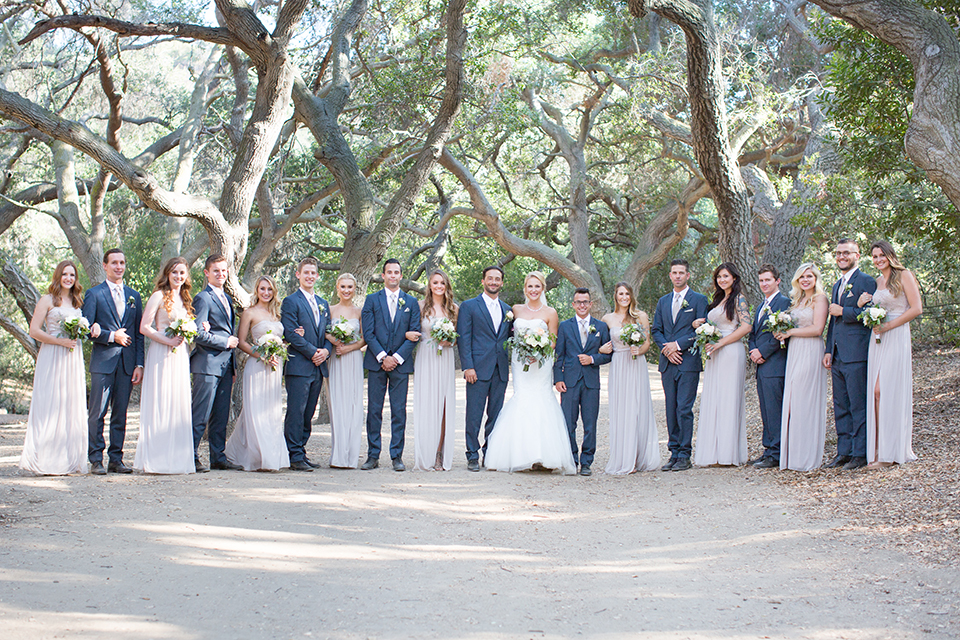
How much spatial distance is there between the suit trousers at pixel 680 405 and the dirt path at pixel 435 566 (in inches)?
52.1

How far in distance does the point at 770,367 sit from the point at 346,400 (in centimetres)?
426

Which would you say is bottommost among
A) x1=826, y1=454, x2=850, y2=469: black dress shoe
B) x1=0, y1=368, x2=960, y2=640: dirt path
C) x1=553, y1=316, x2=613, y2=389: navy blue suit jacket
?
x1=0, y1=368, x2=960, y2=640: dirt path

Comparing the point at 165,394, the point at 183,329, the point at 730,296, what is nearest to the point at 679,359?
the point at 730,296

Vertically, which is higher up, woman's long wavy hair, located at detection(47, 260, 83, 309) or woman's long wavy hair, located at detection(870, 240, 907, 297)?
woman's long wavy hair, located at detection(870, 240, 907, 297)

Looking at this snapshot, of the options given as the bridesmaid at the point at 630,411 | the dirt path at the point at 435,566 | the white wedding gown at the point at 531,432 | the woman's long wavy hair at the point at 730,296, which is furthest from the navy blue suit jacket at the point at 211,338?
the woman's long wavy hair at the point at 730,296

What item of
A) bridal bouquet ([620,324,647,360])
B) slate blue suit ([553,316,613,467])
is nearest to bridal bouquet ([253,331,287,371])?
slate blue suit ([553,316,613,467])

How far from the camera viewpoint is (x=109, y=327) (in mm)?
7832

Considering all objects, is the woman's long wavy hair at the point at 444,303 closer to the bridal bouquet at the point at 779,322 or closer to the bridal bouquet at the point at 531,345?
the bridal bouquet at the point at 531,345

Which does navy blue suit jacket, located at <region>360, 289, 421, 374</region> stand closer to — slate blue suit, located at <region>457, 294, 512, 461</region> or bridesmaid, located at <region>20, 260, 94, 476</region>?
slate blue suit, located at <region>457, 294, 512, 461</region>

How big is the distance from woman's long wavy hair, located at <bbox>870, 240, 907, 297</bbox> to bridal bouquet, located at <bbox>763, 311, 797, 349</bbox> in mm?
912

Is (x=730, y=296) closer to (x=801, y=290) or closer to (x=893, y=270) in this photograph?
(x=801, y=290)

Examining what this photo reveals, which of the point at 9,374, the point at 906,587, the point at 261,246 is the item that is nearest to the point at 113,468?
the point at 906,587

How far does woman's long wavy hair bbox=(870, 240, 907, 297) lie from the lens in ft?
25.0

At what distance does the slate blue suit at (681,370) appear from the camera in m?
8.61
